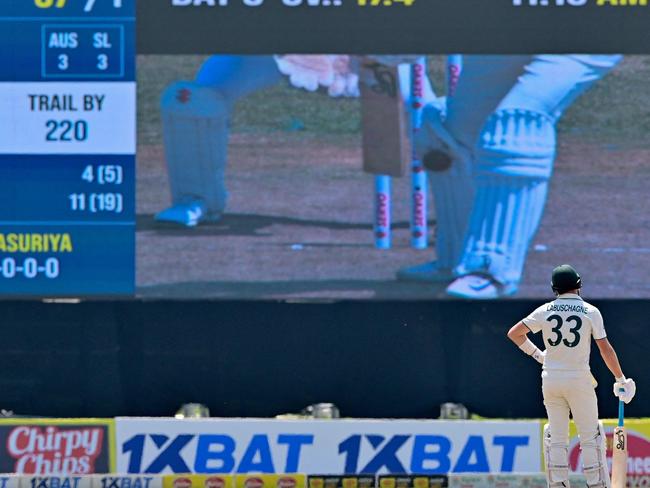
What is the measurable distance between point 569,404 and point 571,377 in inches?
7.0

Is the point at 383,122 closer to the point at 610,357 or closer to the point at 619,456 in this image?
the point at 610,357

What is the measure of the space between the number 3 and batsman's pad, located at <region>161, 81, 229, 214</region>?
403 centimetres

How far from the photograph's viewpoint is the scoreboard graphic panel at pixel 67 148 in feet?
36.3

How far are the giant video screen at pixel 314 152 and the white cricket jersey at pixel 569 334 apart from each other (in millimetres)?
3344

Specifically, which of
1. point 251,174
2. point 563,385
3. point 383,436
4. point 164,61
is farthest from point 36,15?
point 563,385

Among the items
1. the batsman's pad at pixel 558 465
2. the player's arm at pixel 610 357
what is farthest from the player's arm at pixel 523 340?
the batsman's pad at pixel 558 465

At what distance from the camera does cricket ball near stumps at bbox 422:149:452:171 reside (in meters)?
11.2

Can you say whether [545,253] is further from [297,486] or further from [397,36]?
[297,486]

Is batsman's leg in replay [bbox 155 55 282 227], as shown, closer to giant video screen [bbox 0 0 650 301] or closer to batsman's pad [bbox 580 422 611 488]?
giant video screen [bbox 0 0 650 301]

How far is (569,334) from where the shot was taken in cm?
774

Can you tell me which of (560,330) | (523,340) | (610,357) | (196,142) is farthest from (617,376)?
(196,142)

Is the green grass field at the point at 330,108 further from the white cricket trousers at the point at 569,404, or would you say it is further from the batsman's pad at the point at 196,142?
the white cricket trousers at the point at 569,404

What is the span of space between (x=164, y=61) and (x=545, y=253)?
3.23 metres

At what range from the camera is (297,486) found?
30.4 ft
